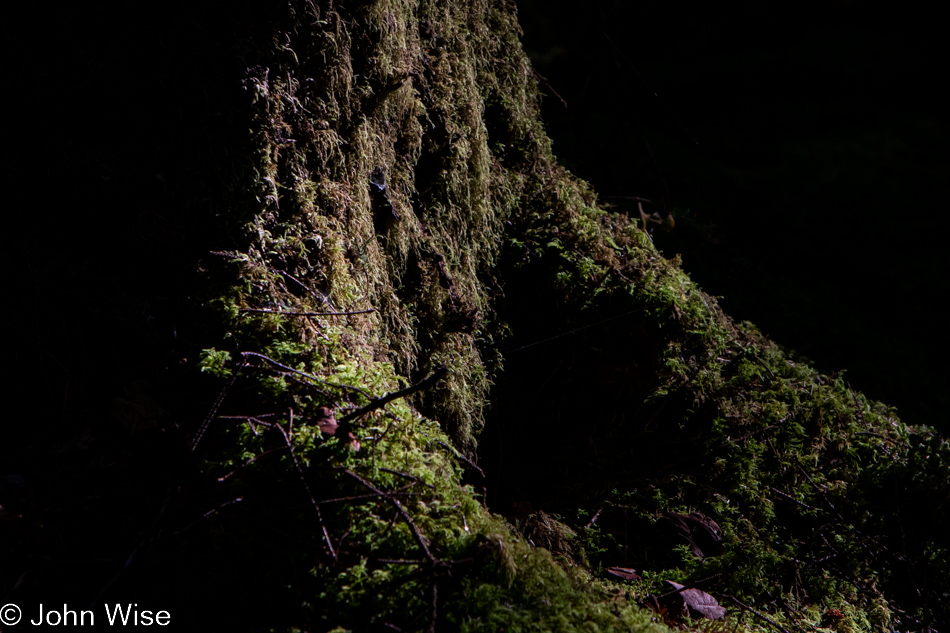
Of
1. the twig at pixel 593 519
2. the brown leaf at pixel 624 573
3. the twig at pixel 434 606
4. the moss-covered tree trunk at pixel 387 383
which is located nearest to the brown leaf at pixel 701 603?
the moss-covered tree trunk at pixel 387 383

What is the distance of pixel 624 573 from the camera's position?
9.32 ft

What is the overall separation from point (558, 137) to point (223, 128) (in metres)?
5.52

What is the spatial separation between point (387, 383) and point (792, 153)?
9351 millimetres

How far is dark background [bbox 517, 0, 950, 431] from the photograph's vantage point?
5.93 m

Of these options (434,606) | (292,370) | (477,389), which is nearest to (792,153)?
(477,389)

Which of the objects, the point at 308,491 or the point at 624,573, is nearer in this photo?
the point at 308,491

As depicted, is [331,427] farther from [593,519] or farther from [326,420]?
[593,519]

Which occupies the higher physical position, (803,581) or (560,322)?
(560,322)

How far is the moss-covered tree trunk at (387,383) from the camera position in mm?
1928

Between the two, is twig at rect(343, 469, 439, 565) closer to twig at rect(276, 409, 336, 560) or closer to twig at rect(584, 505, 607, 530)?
twig at rect(276, 409, 336, 560)

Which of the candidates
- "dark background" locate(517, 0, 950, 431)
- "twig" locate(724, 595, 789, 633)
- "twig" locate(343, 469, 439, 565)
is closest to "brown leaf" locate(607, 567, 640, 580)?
"twig" locate(724, 595, 789, 633)

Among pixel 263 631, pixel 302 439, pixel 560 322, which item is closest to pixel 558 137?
pixel 560 322

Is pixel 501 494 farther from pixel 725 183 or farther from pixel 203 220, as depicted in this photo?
pixel 725 183

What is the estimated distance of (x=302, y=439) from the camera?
6.83 ft
